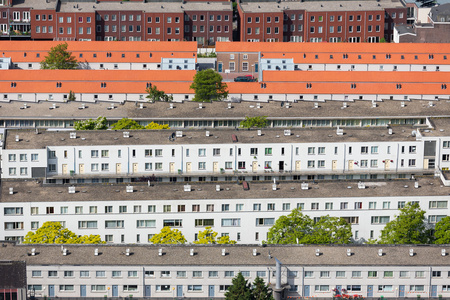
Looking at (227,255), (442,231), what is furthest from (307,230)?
(442,231)

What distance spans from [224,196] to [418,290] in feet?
107

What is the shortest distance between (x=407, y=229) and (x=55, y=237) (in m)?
46.3

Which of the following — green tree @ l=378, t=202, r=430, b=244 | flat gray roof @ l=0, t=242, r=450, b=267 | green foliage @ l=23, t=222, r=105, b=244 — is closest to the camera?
flat gray roof @ l=0, t=242, r=450, b=267

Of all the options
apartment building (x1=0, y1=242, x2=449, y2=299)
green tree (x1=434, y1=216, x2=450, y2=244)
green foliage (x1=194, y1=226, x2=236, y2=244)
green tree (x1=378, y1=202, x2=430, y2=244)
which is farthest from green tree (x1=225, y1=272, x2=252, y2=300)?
green tree (x1=434, y1=216, x2=450, y2=244)

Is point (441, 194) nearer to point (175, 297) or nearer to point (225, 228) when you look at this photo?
point (225, 228)

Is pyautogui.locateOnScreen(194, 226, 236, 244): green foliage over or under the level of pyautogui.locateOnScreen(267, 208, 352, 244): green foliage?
under

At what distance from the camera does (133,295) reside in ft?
505

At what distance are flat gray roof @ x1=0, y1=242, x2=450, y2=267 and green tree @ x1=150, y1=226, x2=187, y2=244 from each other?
26.2 feet

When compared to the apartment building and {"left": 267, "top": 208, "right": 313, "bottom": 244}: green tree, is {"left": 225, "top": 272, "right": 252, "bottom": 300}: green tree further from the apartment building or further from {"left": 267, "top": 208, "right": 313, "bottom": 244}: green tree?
{"left": 267, "top": 208, "right": 313, "bottom": 244}: green tree

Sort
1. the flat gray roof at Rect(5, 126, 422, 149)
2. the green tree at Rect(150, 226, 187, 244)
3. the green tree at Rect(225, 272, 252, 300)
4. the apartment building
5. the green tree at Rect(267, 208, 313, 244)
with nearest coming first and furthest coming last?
1. the green tree at Rect(225, 272, 252, 300)
2. the apartment building
3. the green tree at Rect(267, 208, 313, 244)
4. the green tree at Rect(150, 226, 187, 244)
5. the flat gray roof at Rect(5, 126, 422, 149)

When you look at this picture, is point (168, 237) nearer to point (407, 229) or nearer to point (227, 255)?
point (227, 255)

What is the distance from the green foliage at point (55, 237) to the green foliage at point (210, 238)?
43.5 feet

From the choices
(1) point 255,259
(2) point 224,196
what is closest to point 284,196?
(2) point 224,196

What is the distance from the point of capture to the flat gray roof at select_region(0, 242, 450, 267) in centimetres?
15325
